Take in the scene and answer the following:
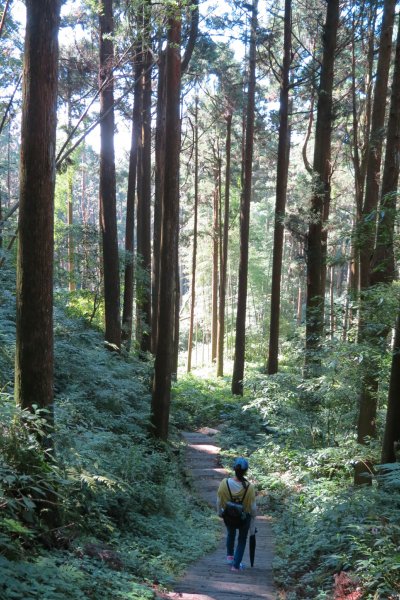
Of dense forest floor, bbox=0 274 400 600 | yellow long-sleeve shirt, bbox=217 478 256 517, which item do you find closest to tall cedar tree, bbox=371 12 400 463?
dense forest floor, bbox=0 274 400 600

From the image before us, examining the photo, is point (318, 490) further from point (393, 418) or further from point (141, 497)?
point (141, 497)

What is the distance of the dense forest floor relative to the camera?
15.1ft

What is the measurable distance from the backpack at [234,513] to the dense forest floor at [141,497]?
0.75m

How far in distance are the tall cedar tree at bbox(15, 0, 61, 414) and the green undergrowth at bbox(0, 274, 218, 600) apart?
428 millimetres

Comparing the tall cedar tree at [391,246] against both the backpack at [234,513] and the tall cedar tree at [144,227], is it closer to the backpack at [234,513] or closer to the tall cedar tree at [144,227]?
the backpack at [234,513]

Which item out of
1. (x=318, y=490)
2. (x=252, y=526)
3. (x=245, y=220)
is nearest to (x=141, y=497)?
(x=252, y=526)

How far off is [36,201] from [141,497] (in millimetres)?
4769

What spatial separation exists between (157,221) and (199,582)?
13872mm

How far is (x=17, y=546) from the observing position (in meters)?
4.11

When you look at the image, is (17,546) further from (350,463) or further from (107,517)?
(350,463)

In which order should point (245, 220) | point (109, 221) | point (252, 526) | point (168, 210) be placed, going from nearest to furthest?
point (252, 526) → point (168, 210) → point (109, 221) → point (245, 220)

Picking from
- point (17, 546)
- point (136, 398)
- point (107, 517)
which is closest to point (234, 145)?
point (136, 398)

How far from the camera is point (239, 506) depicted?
6754 mm

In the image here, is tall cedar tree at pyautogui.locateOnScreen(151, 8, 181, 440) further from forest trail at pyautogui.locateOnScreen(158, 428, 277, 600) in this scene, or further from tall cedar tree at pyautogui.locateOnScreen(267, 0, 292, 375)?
tall cedar tree at pyautogui.locateOnScreen(267, 0, 292, 375)
